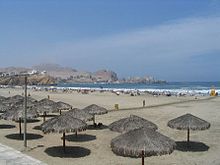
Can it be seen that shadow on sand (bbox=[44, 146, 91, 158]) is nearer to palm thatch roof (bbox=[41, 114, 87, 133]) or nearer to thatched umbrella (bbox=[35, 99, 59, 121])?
palm thatch roof (bbox=[41, 114, 87, 133])

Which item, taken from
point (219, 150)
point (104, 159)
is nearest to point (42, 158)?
point (104, 159)

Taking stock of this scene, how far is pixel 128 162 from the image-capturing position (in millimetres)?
12359

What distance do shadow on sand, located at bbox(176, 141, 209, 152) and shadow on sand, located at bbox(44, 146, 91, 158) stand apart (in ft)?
12.9

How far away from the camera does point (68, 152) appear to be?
13.7 meters

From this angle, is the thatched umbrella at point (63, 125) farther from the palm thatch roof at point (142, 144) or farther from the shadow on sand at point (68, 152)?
the palm thatch roof at point (142, 144)

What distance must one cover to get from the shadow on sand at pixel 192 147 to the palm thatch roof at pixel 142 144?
4.31 metres

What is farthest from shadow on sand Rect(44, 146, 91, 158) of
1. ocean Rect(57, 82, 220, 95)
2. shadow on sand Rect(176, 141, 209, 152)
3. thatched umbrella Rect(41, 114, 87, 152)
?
ocean Rect(57, 82, 220, 95)

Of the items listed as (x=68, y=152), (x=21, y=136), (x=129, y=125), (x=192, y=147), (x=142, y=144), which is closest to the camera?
(x=142, y=144)

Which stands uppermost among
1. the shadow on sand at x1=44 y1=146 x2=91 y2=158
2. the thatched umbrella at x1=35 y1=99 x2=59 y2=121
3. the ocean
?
the thatched umbrella at x1=35 y1=99 x2=59 y2=121

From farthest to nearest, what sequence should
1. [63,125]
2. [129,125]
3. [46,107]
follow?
[46,107] < [129,125] < [63,125]

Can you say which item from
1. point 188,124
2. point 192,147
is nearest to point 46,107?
point 192,147

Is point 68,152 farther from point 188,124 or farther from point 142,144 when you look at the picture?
point 188,124

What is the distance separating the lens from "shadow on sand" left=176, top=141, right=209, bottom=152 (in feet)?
47.9

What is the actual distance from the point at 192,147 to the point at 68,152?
5225mm
